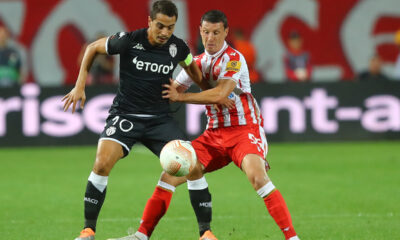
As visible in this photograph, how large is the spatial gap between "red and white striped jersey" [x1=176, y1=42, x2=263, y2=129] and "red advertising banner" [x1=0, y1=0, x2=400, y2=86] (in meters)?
12.2

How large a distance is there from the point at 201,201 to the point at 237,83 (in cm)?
109

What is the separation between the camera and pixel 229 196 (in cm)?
932

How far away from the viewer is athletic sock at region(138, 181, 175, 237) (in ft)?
21.8

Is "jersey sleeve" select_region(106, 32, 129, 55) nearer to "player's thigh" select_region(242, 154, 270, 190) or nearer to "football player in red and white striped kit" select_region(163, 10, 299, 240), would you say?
"football player in red and white striped kit" select_region(163, 10, 299, 240)

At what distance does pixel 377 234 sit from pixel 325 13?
43.4ft

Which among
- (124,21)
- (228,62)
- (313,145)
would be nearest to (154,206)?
(228,62)

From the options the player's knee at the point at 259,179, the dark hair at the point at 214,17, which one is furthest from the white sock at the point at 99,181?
the dark hair at the point at 214,17

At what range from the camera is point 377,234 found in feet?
22.3

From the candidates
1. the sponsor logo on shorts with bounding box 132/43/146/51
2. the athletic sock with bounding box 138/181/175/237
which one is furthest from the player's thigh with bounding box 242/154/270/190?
the sponsor logo on shorts with bounding box 132/43/146/51

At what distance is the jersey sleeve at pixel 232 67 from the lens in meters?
6.61

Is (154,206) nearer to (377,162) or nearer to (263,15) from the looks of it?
(377,162)

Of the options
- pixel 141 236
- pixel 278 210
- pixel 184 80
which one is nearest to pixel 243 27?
pixel 184 80

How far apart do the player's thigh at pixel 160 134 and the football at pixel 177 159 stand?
0.89 ft

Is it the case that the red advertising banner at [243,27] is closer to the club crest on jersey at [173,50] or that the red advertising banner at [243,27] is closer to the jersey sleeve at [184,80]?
the jersey sleeve at [184,80]
